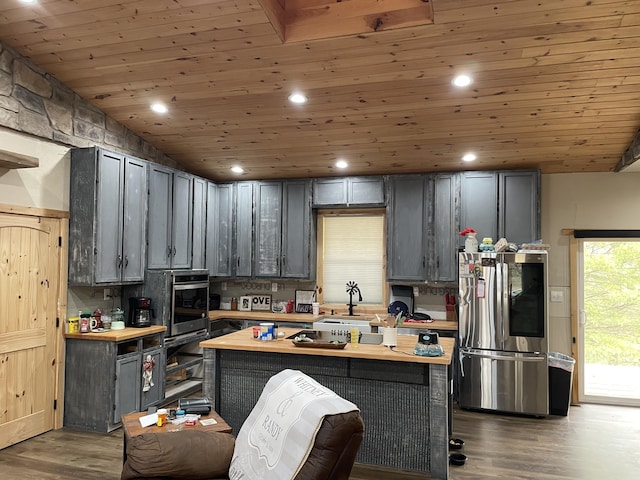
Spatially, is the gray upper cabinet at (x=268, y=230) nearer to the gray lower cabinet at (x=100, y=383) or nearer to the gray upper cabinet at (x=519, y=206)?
the gray lower cabinet at (x=100, y=383)

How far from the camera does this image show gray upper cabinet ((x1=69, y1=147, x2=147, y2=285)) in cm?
435

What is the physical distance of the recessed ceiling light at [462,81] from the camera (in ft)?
12.3

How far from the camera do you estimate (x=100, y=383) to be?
4242mm

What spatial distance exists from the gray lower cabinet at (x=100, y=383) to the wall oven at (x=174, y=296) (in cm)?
47

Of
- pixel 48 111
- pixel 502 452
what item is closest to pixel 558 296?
pixel 502 452

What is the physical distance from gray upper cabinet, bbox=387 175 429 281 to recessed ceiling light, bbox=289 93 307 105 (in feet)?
6.05

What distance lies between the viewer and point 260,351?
146 inches

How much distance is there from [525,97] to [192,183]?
3742 millimetres

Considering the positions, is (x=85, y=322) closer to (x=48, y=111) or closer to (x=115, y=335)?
(x=115, y=335)

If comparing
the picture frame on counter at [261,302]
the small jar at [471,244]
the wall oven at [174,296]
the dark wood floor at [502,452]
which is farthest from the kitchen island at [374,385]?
the picture frame on counter at [261,302]

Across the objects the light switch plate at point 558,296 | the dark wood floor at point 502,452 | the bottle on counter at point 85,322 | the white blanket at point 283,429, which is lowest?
the dark wood floor at point 502,452

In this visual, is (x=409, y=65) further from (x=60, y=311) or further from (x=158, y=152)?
(x=60, y=311)

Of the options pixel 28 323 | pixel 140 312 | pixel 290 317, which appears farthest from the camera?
pixel 290 317

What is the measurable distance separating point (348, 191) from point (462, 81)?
2.36 meters
